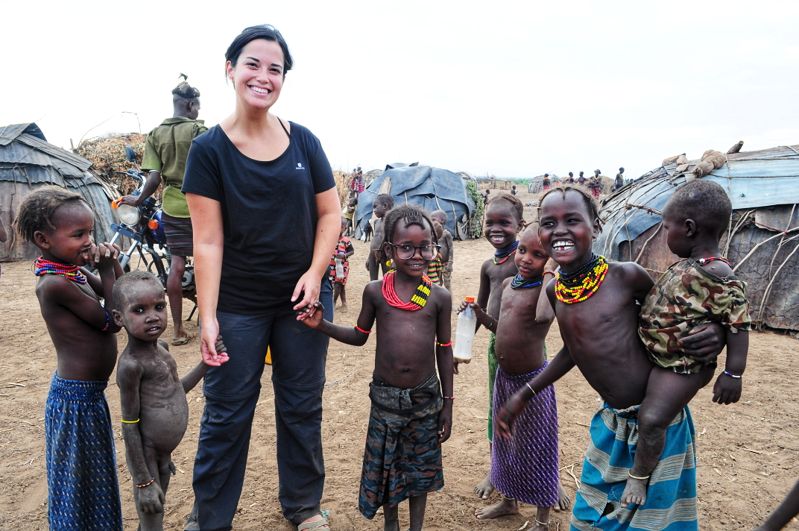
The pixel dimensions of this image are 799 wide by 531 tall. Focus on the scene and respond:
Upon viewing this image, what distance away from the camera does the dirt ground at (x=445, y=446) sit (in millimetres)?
2590

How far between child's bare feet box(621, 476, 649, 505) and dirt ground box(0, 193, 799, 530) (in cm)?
92

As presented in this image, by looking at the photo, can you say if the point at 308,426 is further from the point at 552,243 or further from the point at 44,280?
the point at 552,243

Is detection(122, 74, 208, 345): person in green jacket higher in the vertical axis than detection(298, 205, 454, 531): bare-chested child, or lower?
higher

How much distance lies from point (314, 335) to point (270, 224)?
554mm

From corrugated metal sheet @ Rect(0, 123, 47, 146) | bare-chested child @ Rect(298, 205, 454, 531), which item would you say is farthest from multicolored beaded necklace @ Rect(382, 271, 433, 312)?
corrugated metal sheet @ Rect(0, 123, 47, 146)

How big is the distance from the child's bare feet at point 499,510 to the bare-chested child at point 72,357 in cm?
169

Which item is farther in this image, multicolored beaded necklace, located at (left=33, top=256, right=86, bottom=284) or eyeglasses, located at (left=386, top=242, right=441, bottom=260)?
eyeglasses, located at (left=386, top=242, right=441, bottom=260)

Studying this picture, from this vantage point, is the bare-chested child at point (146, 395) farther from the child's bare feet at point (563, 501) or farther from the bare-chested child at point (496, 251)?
the child's bare feet at point (563, 501)

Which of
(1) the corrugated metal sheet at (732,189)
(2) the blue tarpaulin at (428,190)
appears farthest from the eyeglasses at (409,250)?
(2) the blue tarpaulin at (428,190)

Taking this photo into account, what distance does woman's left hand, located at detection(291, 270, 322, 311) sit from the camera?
207 centimetres

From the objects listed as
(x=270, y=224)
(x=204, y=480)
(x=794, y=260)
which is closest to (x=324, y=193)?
(x=270, y=224)

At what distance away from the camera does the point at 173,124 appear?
4.43 metres

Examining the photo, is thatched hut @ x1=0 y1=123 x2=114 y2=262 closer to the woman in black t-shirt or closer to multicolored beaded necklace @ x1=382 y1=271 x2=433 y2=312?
the woman in black t-shirt

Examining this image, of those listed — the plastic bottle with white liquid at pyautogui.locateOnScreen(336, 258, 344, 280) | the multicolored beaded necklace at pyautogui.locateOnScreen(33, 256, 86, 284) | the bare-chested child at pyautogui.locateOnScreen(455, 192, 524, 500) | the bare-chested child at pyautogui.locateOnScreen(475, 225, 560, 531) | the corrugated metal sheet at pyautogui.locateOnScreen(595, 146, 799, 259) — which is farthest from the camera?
the corrugated metal sheet at pyautogui.locateOnScreen(595, 146, 799, 259)
